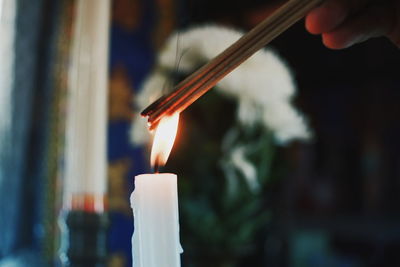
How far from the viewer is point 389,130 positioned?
145cm

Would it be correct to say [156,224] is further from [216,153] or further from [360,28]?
[216,153]

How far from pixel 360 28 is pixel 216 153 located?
474 millimetres

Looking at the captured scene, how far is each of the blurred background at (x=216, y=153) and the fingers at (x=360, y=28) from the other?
125 mm

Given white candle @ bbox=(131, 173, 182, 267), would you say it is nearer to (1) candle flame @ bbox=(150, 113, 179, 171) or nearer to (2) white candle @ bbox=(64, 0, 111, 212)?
(1) candle flame @ bbox=(150, 113, 179, 171)

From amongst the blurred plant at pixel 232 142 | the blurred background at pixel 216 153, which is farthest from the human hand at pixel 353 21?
the blurred plant at pixel 232 142

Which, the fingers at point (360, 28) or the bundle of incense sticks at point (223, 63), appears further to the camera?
the fingers at point (360, 28)

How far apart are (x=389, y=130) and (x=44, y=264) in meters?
1.07

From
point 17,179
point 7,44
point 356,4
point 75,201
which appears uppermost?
point 7,44

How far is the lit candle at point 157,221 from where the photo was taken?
209mm

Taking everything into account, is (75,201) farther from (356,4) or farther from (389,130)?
(389,130)

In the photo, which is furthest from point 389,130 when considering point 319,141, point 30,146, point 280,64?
point 30,146

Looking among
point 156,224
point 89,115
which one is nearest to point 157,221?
point 156,224

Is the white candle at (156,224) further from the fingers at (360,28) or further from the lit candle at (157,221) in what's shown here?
the fingers at (360,28)

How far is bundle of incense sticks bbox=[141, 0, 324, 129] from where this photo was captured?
0.20 meters
